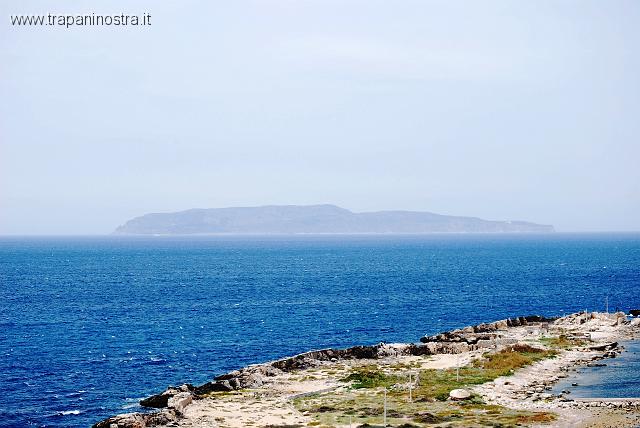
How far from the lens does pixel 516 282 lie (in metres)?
189

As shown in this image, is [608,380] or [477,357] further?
[477,357]

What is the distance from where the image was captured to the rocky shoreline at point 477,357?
58406 millimetres

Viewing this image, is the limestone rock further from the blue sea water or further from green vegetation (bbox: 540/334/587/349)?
green vegetation (bbox: 540/334/587/349)

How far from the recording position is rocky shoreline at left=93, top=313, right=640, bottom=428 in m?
58.4

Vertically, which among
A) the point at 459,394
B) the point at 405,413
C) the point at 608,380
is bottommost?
the point at 608,380

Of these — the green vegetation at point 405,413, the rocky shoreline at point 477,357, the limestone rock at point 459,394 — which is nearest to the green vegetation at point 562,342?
the rocky shoreline at point 477,357

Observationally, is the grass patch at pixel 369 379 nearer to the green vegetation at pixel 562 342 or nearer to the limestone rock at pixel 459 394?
the limestone rock at pixel 459 394

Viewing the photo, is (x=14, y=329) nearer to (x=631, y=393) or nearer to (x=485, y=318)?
(x=485, y=318)

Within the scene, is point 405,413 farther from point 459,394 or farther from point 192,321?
point 192,321

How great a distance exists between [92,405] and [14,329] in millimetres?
52238

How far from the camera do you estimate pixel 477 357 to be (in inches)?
3226

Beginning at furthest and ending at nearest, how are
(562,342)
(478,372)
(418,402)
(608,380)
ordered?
(562,342)
(478,372)
(608,380)
(418,402)

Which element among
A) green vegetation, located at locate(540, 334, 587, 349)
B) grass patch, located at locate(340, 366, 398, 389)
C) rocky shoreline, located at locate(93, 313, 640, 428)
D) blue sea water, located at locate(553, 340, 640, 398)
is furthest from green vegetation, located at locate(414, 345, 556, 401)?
blue sea water, located at locate(553, 340, 640, 398)

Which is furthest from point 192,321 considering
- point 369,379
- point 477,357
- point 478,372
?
point 478,372
